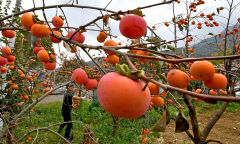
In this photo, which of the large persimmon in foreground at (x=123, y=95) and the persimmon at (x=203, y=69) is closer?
the large persimmon in foreground at (x=123, y=95)

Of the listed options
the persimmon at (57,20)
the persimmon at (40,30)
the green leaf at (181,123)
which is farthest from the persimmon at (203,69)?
the persimmon at (57,20)

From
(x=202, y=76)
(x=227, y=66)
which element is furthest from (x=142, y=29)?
(x=227, y=66)

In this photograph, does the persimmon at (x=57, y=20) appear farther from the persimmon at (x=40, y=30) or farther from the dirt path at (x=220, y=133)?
the dirt path at (x=220, y=133)

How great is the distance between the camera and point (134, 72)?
0.40m

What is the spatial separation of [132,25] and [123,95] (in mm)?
348

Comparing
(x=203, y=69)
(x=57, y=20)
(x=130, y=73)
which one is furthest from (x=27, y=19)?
(x=203, y=69)

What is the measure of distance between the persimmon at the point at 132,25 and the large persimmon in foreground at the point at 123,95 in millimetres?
287

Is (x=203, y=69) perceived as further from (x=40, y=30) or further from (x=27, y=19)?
(x=27, y=19)

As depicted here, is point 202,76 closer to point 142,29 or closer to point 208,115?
Result: point 142,29

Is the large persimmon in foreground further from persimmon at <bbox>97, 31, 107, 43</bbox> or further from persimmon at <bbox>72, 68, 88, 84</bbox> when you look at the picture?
persimmon at <bbox>97, 31, 107, 43</bbox>

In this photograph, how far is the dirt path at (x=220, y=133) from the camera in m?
3.99

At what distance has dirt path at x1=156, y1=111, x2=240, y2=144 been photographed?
399 cm

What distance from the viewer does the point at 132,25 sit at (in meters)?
0.63

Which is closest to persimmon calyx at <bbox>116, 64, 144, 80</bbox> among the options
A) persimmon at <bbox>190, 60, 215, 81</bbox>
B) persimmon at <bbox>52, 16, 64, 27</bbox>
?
persimmon at <bbox>190, 60, 215, 81</bbox>
